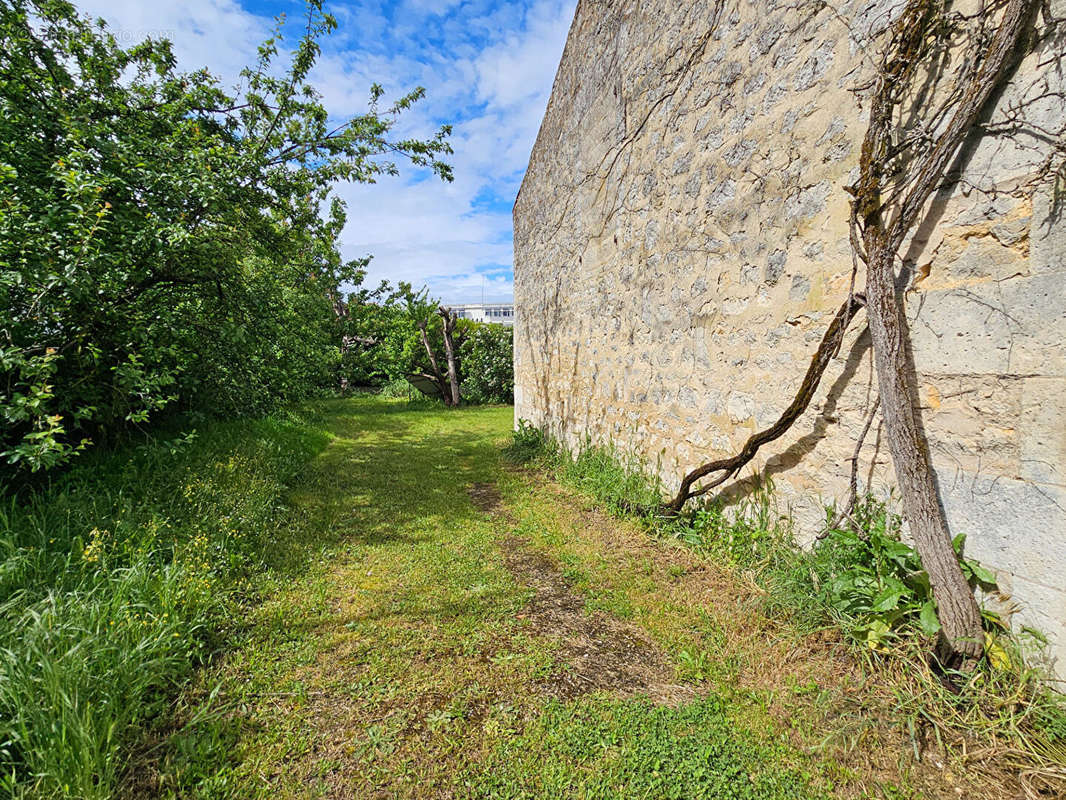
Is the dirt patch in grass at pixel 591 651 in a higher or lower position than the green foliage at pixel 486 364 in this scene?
lower

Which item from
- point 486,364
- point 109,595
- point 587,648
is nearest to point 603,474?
point 587,648

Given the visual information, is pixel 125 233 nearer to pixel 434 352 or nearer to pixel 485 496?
pixel 485 496

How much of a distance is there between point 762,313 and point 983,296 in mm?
1099

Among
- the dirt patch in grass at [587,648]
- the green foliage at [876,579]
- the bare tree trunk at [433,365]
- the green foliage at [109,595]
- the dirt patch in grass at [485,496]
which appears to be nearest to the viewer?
the green foliage at [109,595]

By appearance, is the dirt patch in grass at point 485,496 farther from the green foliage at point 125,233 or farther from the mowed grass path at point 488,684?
the green foliage at point 125,233

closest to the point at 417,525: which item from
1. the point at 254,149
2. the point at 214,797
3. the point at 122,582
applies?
the point at 122,582

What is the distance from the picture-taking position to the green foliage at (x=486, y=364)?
1361cm

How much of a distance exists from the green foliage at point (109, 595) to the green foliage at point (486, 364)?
32.0ft

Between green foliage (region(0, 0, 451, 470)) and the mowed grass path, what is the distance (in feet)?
5.42

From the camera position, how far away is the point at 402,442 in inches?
307

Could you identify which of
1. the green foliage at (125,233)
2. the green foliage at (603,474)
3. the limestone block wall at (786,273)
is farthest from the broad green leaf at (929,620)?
the green foliage at (125,233)

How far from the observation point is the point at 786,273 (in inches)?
103

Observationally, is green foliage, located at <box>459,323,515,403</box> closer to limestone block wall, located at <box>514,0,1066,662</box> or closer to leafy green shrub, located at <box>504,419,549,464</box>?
leafy green shrub, located at <box>504,419,549,464</box>

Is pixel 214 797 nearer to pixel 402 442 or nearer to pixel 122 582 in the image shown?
pixel 122 582
